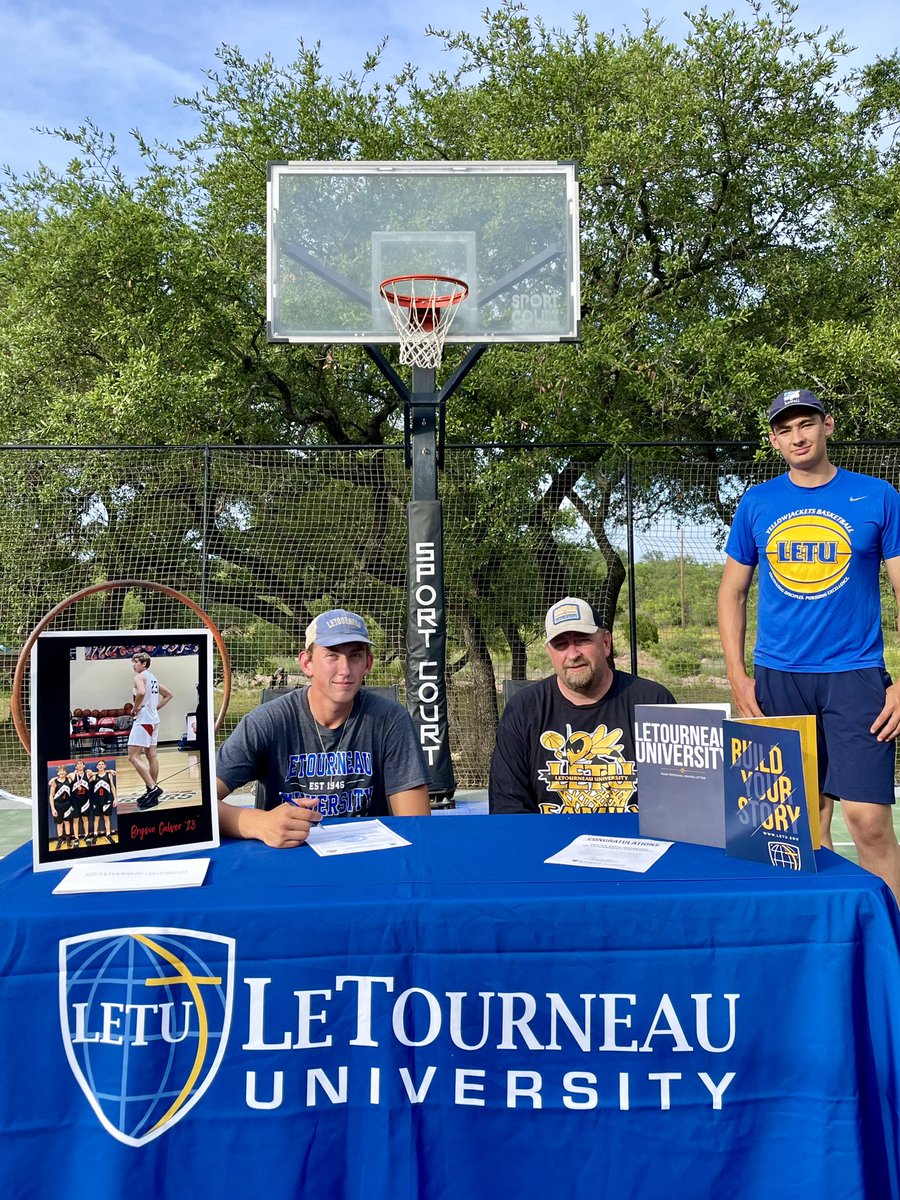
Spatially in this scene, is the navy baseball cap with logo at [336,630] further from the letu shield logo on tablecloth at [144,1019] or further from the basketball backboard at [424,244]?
the basketball backboard at [424,244]

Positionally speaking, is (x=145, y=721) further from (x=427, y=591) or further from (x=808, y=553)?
(x=427, y=591)

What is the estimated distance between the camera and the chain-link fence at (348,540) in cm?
775

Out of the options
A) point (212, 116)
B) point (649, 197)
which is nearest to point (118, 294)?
point (212, 116)

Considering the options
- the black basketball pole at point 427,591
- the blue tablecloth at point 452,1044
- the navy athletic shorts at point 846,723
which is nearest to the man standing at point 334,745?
the blue tablecloth at point 452,1044

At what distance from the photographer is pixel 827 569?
2.88 metres

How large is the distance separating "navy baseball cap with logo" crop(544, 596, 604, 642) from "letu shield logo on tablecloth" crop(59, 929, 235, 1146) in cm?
153

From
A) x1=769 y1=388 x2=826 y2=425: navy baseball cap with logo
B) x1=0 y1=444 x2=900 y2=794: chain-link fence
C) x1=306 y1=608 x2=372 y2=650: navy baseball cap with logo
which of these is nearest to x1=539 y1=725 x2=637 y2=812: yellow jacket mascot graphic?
x1=306 y1=608 x2=372 y2=650: navy baseball cap with logo

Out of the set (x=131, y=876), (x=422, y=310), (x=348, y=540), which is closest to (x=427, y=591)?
(x=422, y=310)

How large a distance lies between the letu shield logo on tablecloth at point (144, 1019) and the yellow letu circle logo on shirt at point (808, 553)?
2069mm

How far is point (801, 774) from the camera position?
1751 mm

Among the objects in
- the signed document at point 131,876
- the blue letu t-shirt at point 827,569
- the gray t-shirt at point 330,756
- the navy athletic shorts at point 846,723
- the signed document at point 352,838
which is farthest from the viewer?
the blue letu t-shirt at point 827,569

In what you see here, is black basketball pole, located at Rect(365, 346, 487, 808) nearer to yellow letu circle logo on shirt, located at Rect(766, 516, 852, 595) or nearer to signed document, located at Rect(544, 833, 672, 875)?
yellow letu circle logo on shirt, located at Rect(766, 516, 852, 595)

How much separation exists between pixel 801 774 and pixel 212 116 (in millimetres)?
9867

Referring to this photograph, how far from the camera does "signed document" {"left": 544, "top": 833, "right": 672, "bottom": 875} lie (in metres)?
1.81
